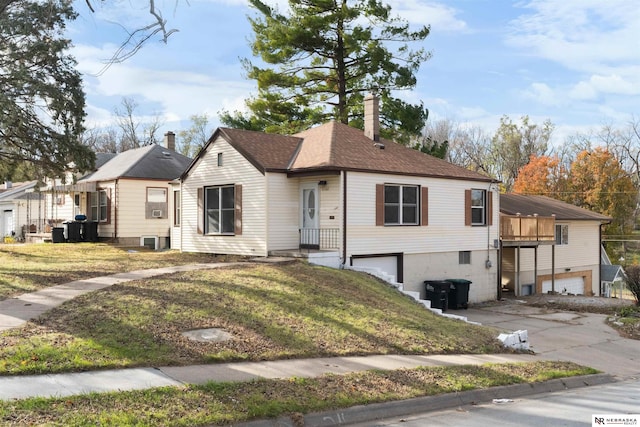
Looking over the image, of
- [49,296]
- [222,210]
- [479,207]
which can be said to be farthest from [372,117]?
[49,296]

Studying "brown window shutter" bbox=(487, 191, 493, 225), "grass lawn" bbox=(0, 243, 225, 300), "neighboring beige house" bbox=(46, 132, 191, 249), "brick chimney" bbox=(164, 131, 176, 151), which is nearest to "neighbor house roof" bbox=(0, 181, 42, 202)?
"neighboring beige house" bbox=(46, 132, 191, 249)

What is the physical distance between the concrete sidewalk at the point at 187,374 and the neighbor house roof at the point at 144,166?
2110 centimetres

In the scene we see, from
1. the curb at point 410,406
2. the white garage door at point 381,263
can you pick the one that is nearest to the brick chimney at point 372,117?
the white garage door at point 381,263

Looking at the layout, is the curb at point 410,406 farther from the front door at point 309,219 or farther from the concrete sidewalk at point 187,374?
the front door at point 309,219

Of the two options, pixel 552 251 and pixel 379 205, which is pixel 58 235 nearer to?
pixel 379 205

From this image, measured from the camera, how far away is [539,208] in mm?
28375

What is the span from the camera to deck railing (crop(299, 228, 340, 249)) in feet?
57.1

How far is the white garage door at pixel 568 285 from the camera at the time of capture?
1080 inches

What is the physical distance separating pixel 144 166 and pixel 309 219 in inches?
529

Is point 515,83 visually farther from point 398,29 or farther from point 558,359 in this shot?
point 558,359

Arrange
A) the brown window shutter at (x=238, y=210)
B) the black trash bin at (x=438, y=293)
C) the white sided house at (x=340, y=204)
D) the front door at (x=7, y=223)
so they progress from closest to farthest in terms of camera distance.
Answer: the white sided house at (x=340, y=204)
the brown window shutter at (x=238, y=210)
the black trash bin at (x=438, y=293)
the front door at (x=7, y=223)

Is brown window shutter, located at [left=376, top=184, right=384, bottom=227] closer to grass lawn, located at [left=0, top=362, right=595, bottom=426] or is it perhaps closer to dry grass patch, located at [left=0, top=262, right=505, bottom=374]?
dry grass patch, located at [left=0, top=262, right=505, bottom=374]

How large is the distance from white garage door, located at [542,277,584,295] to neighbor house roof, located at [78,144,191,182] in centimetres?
1904

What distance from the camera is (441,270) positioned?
2072 centimetres
